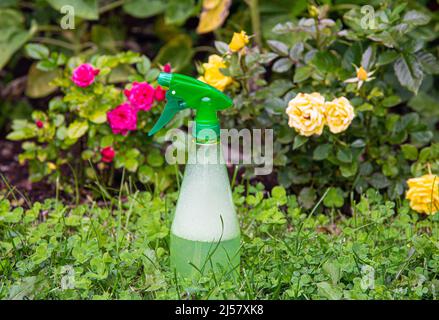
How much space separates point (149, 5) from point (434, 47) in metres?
1.08

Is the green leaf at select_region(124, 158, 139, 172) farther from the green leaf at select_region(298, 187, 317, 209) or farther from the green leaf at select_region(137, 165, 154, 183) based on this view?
the green leaf at select_region(298, 187, 317, 209)

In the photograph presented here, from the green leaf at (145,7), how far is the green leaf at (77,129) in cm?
69

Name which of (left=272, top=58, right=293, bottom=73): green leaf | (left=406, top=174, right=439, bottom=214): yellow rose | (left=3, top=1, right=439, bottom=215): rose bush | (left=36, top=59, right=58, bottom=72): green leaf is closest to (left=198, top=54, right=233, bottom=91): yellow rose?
(left=3, top=1, right=439, bottom=215): rose bush

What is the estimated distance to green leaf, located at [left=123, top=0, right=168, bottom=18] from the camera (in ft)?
8.67

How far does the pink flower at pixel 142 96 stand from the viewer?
6.75ft

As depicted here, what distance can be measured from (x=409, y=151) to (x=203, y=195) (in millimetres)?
872

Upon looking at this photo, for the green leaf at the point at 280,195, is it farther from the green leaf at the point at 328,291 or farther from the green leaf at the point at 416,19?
the green leaf at the point at 416,19

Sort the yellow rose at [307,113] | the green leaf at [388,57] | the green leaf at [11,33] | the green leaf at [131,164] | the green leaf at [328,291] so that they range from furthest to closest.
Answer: the green leaf at [11,33] → the green leaf at [131,164] → the green leaf at [388,57] → the yellow rose at [307,113] → the green leaf at [328,291]

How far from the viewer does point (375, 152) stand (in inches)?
82.4

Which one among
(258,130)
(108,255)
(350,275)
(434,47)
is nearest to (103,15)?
(258,130)

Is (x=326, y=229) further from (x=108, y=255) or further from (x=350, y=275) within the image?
(x=108, y=255)

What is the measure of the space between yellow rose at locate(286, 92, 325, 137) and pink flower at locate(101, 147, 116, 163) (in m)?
0.56

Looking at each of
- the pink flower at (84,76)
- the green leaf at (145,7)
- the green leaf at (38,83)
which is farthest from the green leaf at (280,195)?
the green leaf at (38,83)
